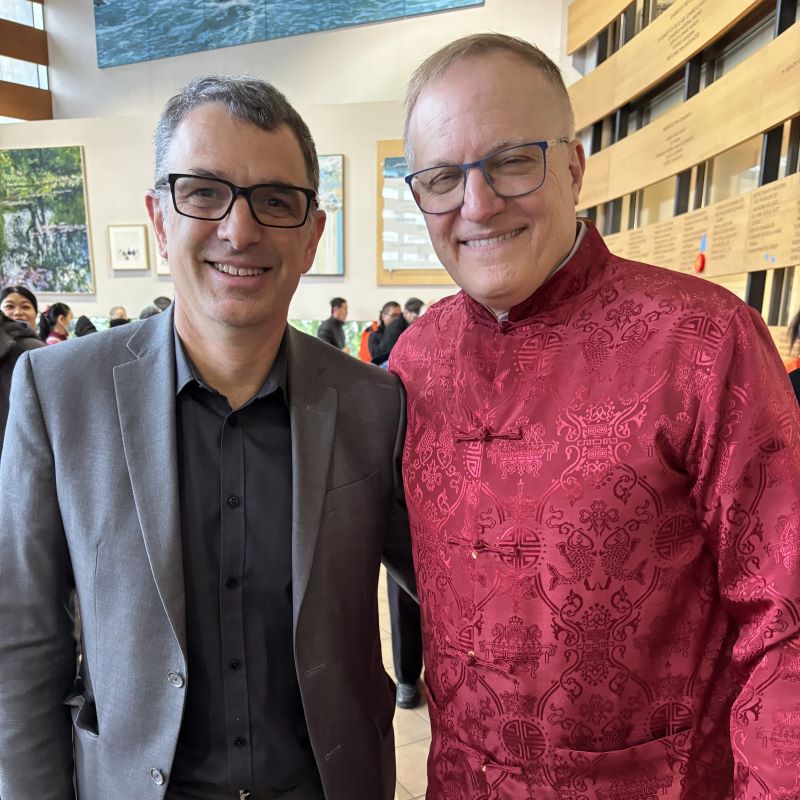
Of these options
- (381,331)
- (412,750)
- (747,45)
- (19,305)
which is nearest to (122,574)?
(412,750)

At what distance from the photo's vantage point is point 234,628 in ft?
3.77

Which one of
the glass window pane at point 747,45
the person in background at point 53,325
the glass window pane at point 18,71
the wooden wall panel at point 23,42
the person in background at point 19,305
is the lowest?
the person in background at point 53,325

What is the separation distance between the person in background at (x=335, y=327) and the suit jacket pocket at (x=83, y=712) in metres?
5.60

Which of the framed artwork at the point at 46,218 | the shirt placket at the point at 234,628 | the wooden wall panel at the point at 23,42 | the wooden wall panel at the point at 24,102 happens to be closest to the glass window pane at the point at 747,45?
the shirt placket at the point at 234,628

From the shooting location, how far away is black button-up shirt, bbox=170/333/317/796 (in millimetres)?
1154

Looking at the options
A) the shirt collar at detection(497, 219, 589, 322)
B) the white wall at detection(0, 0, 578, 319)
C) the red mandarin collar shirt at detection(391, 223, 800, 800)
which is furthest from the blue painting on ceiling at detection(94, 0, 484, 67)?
the red mandarin collar shirt at detection(391, 223, 800, 800)

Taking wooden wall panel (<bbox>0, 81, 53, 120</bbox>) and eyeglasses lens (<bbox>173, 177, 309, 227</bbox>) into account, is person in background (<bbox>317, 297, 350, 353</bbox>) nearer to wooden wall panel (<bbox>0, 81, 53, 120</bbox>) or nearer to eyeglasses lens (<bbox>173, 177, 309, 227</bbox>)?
eyeglasses lens (<bbox>173, 177, 309, 227</bbox>)

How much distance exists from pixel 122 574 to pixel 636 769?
3.24 ft

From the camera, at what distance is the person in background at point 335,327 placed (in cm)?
772

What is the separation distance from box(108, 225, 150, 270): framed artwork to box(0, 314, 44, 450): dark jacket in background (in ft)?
29.5

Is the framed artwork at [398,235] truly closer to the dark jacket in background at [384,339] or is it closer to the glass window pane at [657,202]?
the dark jacket in background at [384,339]

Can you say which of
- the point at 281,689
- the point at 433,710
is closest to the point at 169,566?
the point at 281,689

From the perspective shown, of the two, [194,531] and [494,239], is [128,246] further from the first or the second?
[494,239]

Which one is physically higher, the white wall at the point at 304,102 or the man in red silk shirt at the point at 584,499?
the white wall at the point at 304,102
